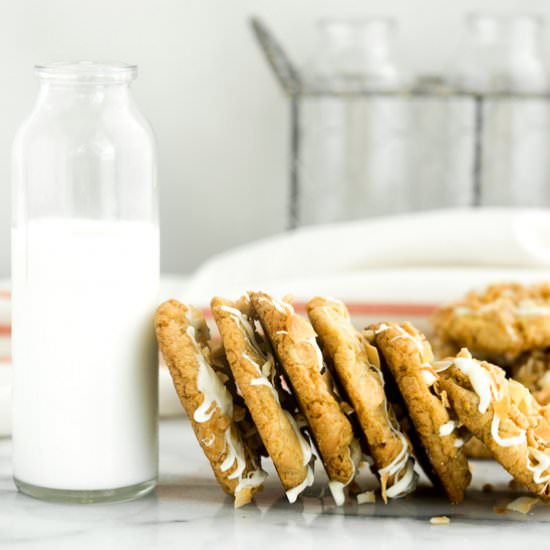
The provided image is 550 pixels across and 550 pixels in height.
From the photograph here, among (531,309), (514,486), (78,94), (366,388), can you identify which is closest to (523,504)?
(514,486)

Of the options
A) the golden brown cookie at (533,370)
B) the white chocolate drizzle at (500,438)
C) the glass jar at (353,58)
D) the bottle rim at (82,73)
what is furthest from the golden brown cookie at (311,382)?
the glass jar at (353,58)

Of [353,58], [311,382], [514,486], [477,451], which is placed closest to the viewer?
[311,382]

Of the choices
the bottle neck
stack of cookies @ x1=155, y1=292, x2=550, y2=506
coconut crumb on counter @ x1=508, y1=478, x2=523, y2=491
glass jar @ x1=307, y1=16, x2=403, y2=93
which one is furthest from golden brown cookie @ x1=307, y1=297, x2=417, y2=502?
glass jar @ x1=307, y1=16, x2=403, y2=93

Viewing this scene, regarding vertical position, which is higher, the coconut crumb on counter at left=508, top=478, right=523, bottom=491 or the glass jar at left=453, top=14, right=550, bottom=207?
the glass jar at left=453, top=14, right=550, bottom=207

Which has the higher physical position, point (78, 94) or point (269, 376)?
point (78, 94)

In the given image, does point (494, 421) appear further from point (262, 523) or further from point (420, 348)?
point (262, 523)

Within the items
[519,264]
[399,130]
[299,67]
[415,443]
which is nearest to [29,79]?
[299,67]

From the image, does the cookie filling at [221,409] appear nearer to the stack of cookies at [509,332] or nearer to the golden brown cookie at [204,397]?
the golden brown cookie at [204,397]

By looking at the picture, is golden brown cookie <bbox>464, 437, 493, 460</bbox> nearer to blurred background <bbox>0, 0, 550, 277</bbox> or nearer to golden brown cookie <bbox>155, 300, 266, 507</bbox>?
golden brown cookie <bbox>155, 300, 266, 507</bbox>
